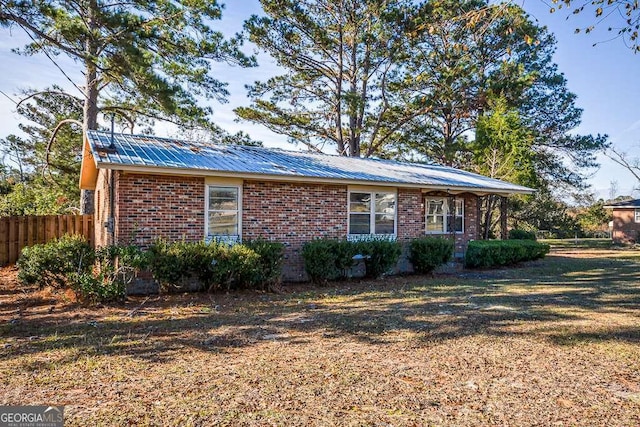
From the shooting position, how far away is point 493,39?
24.2 metres

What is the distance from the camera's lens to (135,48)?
30.1ft

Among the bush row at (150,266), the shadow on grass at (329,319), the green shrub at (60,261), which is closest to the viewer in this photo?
the shadow on grass at (329,319)

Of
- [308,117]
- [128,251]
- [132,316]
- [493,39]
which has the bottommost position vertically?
[132,316]

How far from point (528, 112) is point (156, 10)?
21520 millimetres

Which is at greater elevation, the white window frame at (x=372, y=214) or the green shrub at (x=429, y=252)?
the white window frame at (x=372, y=214)

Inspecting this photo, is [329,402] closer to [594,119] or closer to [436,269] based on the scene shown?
[436,269]

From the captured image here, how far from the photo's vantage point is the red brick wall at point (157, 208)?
9273 millimetres

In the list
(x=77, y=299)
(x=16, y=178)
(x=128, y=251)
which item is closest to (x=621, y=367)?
(x=128, y=251)

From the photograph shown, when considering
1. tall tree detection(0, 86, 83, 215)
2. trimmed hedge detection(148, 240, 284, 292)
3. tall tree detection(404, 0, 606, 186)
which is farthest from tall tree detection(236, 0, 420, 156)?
trimmed hedge detection(148, 240, 284, 292)

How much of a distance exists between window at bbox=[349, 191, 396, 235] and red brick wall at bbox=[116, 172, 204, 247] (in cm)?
455

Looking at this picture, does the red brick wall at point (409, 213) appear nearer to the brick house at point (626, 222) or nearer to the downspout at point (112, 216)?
the downspout at point (112, 216)

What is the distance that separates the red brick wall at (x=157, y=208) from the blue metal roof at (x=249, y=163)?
479mm

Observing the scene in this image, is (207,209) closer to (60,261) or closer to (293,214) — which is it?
(293,214)
